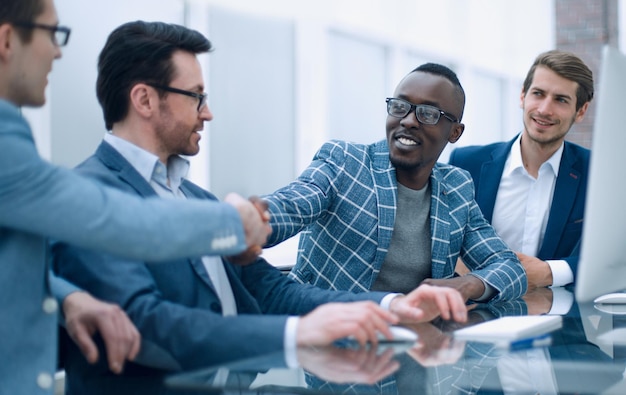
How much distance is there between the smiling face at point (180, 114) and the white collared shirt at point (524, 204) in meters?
1.56

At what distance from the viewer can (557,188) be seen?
2.92 metres

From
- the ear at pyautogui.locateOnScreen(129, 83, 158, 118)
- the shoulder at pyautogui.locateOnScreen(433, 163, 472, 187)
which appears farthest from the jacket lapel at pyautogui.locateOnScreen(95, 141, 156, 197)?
the shoulder at pyautogui.locateOnScreen(433, 163, 472, 187)

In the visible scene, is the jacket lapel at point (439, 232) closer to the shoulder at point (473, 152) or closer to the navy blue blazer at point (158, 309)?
the shoulder at point (473, 152)

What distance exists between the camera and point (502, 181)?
10.0ft

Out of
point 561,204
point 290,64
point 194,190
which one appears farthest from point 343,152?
point 290,64

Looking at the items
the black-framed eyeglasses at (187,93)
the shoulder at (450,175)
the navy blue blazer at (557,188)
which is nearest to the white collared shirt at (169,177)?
the black-framed eyeglasses at (187,93)

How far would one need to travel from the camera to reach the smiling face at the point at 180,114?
172 centimetres

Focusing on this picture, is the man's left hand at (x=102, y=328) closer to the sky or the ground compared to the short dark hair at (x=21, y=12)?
closer to the ground

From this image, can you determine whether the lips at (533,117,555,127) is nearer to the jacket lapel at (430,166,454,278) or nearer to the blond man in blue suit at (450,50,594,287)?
the blond man in blue suit at (450,50,594,287)

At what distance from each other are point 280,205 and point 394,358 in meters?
0.85

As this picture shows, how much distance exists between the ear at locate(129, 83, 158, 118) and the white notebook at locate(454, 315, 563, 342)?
0.80 metres

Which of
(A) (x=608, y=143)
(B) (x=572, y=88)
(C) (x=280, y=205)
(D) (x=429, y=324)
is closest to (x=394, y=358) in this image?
(D) (x=429, y=324)

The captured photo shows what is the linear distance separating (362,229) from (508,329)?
872 mm

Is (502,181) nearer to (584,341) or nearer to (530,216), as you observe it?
(530,216)
